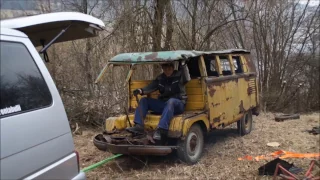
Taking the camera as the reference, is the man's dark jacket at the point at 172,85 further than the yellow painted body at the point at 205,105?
Yes

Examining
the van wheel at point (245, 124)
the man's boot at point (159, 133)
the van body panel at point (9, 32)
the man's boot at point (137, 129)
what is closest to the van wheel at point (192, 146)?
the man's boot at point (159, 133)

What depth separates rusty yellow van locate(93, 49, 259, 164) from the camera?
20.5ft

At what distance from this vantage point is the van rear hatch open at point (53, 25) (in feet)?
10.2

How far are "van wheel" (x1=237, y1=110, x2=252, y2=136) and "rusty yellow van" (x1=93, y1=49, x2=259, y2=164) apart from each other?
0.20ft

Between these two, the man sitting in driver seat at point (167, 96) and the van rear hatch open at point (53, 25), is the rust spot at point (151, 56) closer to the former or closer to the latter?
the man sitting in driver seat at point (167, 96)

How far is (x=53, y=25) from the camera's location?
3637mm

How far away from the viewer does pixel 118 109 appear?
10352 mm

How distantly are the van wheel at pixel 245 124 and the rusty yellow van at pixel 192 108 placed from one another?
0.20 ft

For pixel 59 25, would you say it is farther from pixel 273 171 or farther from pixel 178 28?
pixel 178 28

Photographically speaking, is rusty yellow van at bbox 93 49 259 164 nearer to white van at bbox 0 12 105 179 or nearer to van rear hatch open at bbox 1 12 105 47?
van rear hatch open at bbox 1 12 105 47

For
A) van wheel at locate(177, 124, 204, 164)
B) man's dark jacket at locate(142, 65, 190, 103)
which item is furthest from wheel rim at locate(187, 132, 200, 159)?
man's dark jacket at locate(142, 65, 190, 103)

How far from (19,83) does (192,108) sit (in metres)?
4.63

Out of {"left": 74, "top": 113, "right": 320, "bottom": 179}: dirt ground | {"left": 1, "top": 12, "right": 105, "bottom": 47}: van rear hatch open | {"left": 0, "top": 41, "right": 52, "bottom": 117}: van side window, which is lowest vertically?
{"left": 74, "top": 113, "right": 320, "bottom": 179}: dirt ground

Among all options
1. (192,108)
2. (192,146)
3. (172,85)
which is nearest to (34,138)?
(192,146)
